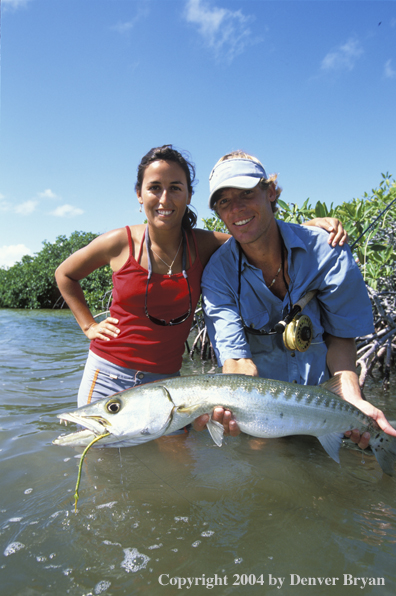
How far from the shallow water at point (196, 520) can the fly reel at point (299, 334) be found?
1.06 meters

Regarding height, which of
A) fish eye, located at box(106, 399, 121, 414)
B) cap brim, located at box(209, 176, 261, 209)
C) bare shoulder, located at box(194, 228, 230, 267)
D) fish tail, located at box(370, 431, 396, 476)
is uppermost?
cap brim, located at box(209, 176, 261, 209)

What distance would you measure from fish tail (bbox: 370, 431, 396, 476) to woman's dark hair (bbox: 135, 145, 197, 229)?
7.85 feet

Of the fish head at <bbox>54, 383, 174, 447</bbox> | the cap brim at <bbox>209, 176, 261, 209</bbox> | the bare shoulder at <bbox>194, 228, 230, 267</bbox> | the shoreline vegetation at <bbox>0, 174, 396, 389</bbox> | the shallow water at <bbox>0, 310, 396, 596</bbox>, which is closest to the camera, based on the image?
the shallow water at <bbox>0, 310, 396, 596</bbox>

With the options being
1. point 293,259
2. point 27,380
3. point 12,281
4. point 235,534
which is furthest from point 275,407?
point 12,281

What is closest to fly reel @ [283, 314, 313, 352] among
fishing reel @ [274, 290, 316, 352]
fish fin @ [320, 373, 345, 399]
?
fishing reel @ [274, 290, 316, 352]

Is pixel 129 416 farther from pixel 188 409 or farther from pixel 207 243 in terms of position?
pixel 207 243

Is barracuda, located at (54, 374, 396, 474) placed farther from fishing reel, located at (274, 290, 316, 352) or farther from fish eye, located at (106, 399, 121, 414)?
fishing reel, located at (274, 290, 316, 352)

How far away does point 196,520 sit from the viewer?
2.55m

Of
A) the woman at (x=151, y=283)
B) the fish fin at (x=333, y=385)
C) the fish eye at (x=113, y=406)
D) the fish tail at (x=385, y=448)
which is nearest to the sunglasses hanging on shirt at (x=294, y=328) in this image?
the fish fin at (x=333, y=385)

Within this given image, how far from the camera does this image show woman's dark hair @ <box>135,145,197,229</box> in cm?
340

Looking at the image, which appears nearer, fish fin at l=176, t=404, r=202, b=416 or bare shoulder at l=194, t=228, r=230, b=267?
fish fin at l=176, t=404, r=202, b=416

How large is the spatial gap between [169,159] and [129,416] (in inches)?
86.9

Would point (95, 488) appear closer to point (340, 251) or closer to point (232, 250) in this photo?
point (232, 250)

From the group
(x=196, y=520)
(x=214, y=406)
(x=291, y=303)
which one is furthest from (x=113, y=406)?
(x=291, y=303)
